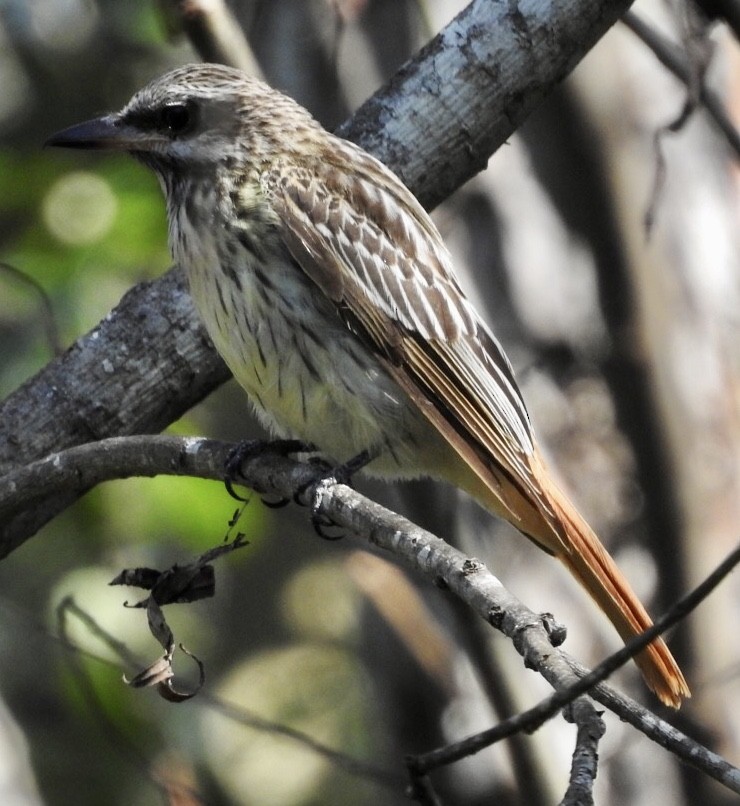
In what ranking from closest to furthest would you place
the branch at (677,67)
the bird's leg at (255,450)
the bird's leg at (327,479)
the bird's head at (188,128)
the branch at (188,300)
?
the bird's leg at (327,479) → the bird's leg at (255,450) → the branch at (188,300) → the bird's head at (188,128) → the branch at (677,67)

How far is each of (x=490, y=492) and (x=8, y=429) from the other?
1.42 meters

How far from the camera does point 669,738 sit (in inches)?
Result: 90.8

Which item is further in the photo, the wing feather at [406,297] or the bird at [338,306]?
the wing feather at [406,297]

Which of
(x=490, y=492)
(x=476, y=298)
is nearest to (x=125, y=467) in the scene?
(x=490, y=492)

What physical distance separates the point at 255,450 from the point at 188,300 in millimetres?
604

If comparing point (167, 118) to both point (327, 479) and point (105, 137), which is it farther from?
point (327, 479)

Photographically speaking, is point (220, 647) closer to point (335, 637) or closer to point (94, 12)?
point (335, 637)

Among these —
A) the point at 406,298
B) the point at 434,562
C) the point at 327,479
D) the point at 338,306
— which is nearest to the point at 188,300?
the point at 338,306

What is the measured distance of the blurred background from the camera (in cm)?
581

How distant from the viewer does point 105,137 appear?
4.39m

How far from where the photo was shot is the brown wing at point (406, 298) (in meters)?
4.10

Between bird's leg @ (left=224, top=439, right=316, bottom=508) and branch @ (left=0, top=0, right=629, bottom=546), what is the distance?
29 centimetres

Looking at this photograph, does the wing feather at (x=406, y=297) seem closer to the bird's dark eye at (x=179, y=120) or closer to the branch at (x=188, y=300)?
the branch at (x=188, y=300)

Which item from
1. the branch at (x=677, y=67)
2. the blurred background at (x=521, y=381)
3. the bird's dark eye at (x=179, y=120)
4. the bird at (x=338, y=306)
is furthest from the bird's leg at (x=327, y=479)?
the branch at (x=677, y=67)
